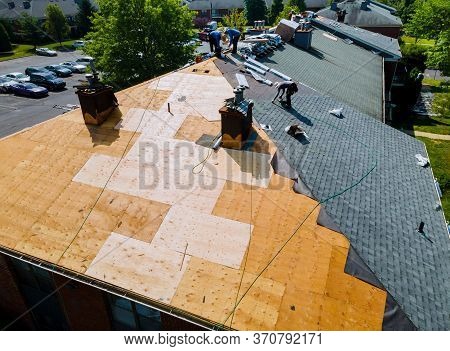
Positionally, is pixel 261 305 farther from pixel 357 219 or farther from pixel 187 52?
pixel 187 52

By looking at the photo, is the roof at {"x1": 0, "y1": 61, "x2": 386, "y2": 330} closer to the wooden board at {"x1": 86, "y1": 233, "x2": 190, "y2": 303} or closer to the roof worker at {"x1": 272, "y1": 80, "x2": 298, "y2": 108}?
the wooden board at {"x1": 86, "y1": 233, "x2": 190, "y2": 303}

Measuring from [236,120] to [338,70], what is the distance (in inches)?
592

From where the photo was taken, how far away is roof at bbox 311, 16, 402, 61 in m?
30.9

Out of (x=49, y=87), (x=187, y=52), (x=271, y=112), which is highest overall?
(x=271, y=112)

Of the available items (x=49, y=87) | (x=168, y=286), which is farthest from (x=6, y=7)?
(x=168, y=286)

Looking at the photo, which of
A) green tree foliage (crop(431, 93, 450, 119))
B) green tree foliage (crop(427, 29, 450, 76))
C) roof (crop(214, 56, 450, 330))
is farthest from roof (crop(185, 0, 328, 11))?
roof (crop(214, 56, 450, 330))

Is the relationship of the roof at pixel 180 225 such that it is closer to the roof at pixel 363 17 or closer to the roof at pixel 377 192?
the roof at pixel 377 192

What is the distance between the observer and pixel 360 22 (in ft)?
A: 143

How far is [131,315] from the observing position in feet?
34.5

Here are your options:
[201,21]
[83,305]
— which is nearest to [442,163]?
[83,305]

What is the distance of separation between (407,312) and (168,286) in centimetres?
576

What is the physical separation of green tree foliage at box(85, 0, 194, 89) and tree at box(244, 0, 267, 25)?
164ft

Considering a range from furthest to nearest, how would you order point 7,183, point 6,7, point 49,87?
point 6,7
point 49,87
point 7,183
